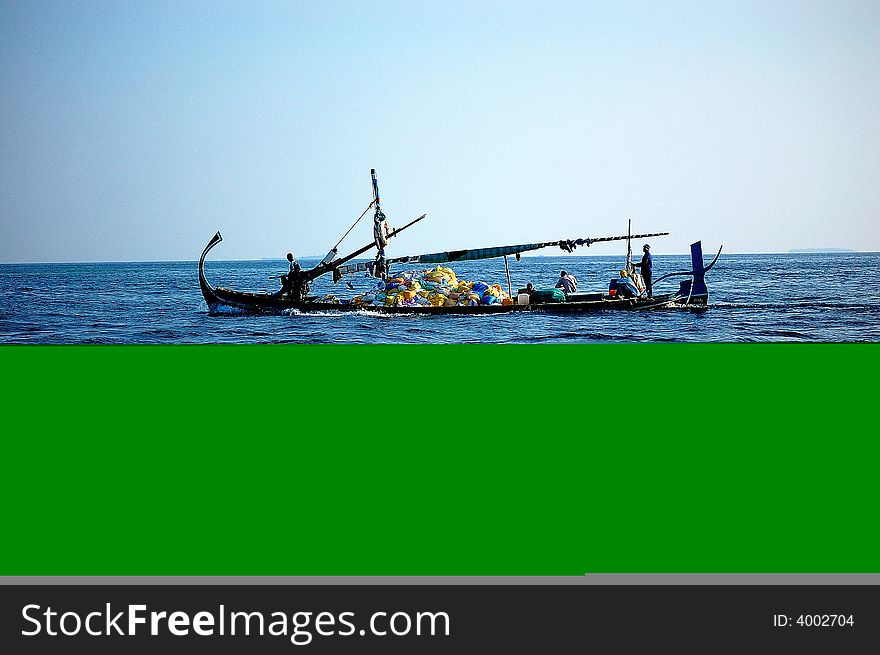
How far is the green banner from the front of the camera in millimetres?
4289

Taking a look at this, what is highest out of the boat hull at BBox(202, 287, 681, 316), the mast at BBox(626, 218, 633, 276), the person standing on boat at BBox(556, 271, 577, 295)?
the mast at BBox(626, 218, 633, 276)

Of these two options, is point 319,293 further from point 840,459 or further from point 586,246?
point 840,459

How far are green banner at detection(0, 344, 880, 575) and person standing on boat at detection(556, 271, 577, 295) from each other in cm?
84

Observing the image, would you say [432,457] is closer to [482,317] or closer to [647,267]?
[482,317]

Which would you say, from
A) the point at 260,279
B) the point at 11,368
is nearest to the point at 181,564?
the point at 11,368

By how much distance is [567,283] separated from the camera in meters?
7.00

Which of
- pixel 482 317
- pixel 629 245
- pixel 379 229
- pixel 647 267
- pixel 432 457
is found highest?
pixel 379 229

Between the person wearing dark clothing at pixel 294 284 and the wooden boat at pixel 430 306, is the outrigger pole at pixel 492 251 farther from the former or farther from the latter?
the person wearing dark clothing at pixel 294 284

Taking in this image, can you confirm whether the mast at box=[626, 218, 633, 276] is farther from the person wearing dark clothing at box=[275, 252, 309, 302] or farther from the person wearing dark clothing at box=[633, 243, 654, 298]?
the person wearing dark clothing at box=[275, 252, 309, 302]

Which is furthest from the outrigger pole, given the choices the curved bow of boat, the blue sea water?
the curved bow of boat

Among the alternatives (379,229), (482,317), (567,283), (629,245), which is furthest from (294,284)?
(629,245)

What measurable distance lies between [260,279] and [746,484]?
398 cm

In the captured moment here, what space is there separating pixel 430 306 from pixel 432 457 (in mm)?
2472

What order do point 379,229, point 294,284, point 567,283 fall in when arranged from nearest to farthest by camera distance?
point 379,229
point 567,283
point 294,284
